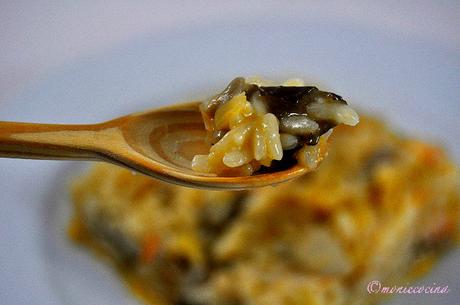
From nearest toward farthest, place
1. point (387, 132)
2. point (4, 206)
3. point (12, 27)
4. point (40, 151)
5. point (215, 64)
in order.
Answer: point (40, 151) → point (4, 206) → point (387, 132) → point (215, 64) → point (12, 27)

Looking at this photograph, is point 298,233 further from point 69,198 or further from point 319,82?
point 69,198

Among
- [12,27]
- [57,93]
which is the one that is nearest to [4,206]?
[57,93]

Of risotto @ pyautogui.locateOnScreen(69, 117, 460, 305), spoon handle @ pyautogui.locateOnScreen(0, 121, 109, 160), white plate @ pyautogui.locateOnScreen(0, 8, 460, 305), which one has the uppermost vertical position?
spoon handle @ pyautogui.locateOnScreen(0, 121, 109, 160)

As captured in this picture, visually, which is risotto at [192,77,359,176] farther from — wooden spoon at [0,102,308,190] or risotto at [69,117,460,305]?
risotto at [69,117,460,305]

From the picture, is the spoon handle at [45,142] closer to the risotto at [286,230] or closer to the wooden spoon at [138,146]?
the wooden spoon at [138,146]

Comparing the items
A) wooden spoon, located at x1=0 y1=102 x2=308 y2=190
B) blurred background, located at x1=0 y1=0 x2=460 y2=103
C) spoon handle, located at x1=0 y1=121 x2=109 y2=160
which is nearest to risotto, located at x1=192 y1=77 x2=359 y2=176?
wooden spoon, located at x1=0 y1=102 x2=308 y2=190

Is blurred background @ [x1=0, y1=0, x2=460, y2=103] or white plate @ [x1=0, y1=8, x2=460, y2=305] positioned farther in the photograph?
blurred background @ [x1=0, y1=0, x2=460, y2=103]

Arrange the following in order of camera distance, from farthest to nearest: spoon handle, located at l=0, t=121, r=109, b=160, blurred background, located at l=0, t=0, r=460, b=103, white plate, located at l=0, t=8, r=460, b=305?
blurred background, located at l=0, t=0, r=460, b=103
white plate, located at l=0, t=8, r=460, b=305
spoon handle, located at l=0, t=121, r=109, b=160
